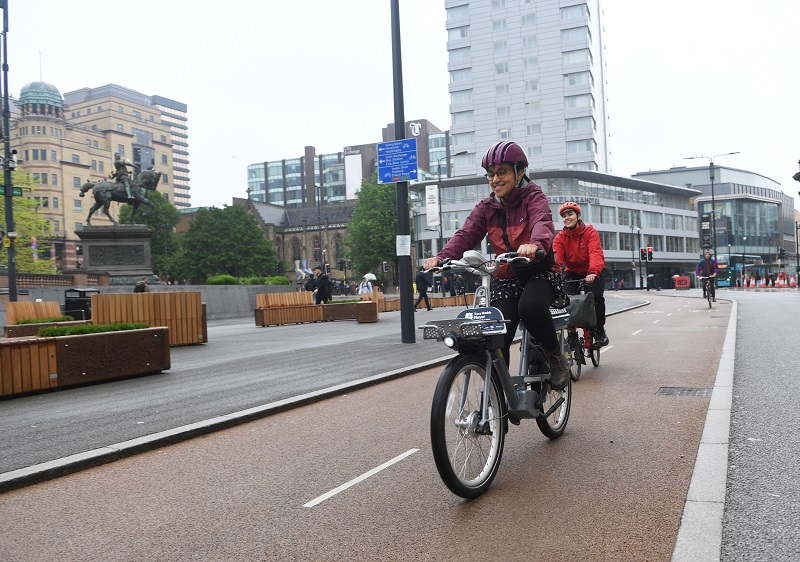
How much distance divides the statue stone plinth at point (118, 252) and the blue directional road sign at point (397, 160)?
15715 millimetres

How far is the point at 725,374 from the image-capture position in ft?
26.7

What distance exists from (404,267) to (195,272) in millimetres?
64711

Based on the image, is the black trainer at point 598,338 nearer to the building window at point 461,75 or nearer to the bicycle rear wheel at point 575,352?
the bicycle rear wheel at point 575,352

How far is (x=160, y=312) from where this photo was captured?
1412cm

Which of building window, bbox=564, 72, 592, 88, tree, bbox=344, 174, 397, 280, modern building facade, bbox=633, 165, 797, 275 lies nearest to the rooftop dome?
tree, bbox=344, 174, 397, 280

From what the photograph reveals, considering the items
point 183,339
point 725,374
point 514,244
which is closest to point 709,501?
point 514,244

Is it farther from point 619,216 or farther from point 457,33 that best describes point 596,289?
point 457,33

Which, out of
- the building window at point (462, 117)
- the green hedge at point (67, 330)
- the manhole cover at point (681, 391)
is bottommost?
the manhole cover at point (681, 391)

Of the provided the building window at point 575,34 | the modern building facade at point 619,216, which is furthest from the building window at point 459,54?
the modern building facade at point 619,216

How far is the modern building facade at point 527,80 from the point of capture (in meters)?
85.7

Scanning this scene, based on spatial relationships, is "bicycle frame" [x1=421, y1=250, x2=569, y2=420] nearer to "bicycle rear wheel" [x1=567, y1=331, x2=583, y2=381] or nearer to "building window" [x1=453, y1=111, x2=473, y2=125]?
"bicycle rear wheel" [x1=567, y1=331, x2=583, y2=381]

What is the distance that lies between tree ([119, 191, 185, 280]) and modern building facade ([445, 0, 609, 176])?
3498 centimetres

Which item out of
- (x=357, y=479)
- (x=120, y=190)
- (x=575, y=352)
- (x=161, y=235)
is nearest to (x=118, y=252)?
(x=120, y=190)

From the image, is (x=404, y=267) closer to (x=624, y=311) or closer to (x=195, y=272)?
(x=624, y=311)
